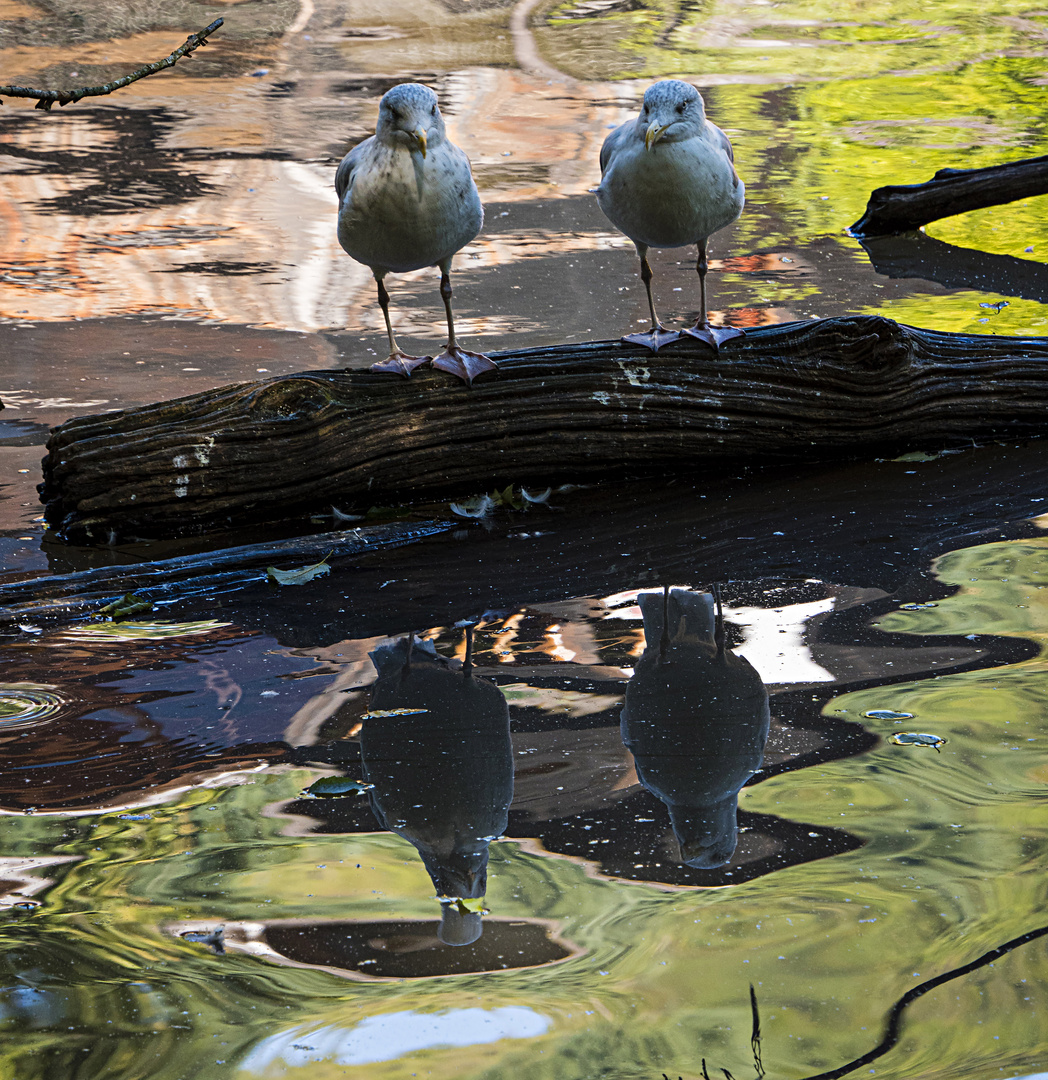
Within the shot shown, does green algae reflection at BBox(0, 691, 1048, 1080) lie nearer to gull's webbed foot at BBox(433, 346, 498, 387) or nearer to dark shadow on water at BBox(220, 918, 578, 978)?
dark shadow on water at BBox(220, 918, 578, 978)

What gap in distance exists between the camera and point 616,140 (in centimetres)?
486

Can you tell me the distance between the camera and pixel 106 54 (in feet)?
46.8

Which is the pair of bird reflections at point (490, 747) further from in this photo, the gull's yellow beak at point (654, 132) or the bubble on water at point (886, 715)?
the gull's yellow beak at point (654, 132)

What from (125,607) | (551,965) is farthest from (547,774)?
(125,607)

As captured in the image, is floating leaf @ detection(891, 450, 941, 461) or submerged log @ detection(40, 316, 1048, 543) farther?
floating leaf @ detection(891, 450, 941, 461)

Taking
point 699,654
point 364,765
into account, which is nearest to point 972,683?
point 699,654

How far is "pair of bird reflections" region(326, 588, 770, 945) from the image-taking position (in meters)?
2.55

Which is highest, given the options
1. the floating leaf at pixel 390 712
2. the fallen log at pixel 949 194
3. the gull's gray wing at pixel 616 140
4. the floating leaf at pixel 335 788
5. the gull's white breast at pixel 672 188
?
the gull's gray wing at pixel 616 140

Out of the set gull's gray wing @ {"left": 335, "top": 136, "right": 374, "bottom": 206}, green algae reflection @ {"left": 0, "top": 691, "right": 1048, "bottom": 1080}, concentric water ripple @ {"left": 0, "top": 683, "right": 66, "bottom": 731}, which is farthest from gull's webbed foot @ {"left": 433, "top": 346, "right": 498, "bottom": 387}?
green algae reflection @ {"left": 0, "top": 691, "right": 1048, "bottom": 1080}

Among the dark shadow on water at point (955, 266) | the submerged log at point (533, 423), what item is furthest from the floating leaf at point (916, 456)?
the dark shadow on water at point (955, 266)

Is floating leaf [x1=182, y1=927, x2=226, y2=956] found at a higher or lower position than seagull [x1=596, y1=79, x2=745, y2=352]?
lower

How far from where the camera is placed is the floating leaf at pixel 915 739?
286 cm

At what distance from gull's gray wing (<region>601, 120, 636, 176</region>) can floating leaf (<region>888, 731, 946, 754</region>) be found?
271 cm

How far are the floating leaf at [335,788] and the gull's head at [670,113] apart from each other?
270 cm
